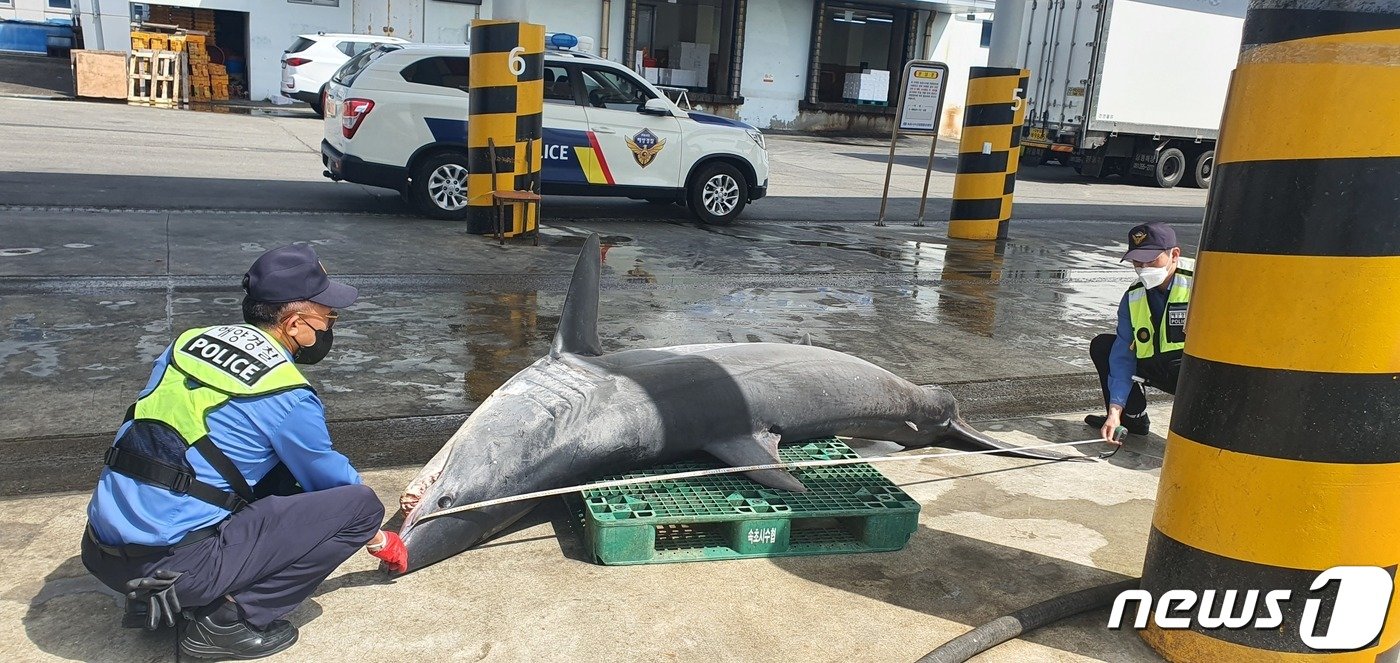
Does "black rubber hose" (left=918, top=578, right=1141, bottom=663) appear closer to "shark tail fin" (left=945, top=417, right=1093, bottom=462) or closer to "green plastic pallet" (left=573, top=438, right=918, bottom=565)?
"green plastic pallet" (left=573, top=438, right=918, bottom=565)

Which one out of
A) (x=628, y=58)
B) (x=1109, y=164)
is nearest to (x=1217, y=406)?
(x=1109, y=164)

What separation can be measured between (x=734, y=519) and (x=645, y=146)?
7870mm

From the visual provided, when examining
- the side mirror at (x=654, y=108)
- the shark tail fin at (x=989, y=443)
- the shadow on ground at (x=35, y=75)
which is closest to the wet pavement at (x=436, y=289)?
the shark tail fin at (x=989, y=443)

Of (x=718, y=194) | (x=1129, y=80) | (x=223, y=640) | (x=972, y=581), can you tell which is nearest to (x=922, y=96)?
(x=718, y=194)

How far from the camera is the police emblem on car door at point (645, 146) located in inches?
429

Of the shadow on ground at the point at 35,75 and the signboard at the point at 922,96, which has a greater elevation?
the signboard at the point at 922,96

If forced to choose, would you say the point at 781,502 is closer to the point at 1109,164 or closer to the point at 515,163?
the point at 515,163

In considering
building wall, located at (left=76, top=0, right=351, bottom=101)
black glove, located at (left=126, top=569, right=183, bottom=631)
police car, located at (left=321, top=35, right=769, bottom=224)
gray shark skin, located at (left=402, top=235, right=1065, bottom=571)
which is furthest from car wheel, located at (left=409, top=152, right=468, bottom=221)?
building wall, located at (left=76, top=0, right=351, bottom=101)

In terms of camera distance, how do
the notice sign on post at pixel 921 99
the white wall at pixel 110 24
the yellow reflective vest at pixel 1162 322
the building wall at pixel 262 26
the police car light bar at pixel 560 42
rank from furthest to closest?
the building wall at pixel 262 26, the white wall at pixel 110 24, the notice sign on post at pixel 921 99, the police car light bar at pixel 560 42, the yellow reflective vest at pixel 1162 322

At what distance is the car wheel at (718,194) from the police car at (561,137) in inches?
0.4

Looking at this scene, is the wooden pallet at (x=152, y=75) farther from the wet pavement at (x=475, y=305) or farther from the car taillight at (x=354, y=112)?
the wet pavement at (x=475, y=305)

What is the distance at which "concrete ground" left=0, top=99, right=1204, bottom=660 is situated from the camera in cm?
311

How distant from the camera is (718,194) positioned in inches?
450

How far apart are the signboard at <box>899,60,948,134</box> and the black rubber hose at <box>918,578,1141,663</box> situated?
9.91 meters
